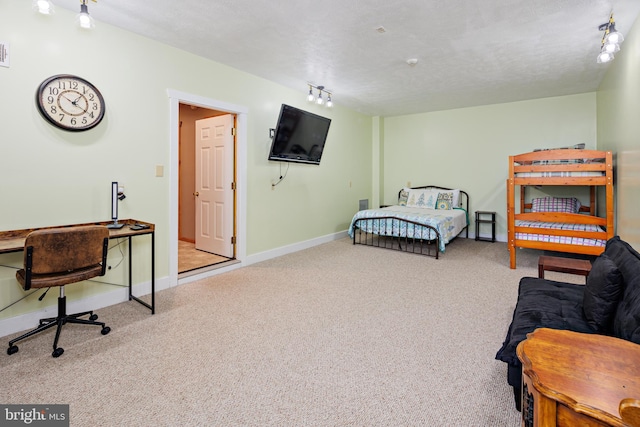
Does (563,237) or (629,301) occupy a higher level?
(563,237)

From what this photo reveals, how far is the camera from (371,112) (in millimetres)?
6629

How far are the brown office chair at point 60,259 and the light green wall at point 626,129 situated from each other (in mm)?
4663

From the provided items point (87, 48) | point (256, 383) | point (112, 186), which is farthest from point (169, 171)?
point (256, 383)

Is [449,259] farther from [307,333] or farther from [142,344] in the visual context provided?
[142,344]

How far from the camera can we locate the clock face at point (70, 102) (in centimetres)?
262

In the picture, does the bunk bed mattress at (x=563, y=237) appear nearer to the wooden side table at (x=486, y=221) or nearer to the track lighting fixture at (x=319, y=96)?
the wooden side table at (x=486, y=221)

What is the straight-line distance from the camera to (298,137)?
15.7 feet

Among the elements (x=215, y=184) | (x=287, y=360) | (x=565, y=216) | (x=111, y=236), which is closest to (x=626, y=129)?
(x=565, y=216)

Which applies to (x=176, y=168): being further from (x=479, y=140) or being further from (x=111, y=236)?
(x=479, y=140)

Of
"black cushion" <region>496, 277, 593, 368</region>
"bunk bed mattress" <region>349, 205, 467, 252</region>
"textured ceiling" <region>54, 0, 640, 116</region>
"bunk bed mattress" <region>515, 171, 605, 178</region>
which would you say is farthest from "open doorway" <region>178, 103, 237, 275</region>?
"bunk bed mattress" <region>515, 171, 605, 178</region>

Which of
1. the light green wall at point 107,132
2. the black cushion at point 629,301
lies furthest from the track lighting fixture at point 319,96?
the black cushion at point 629,301

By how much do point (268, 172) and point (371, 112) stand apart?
3.04 m

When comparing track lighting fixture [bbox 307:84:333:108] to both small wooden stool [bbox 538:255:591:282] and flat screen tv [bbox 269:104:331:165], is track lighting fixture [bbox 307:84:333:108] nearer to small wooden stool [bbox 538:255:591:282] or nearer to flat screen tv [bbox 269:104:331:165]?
flat screen tv [bbox 269:104:331:165]

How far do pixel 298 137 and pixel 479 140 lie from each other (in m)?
3.67
